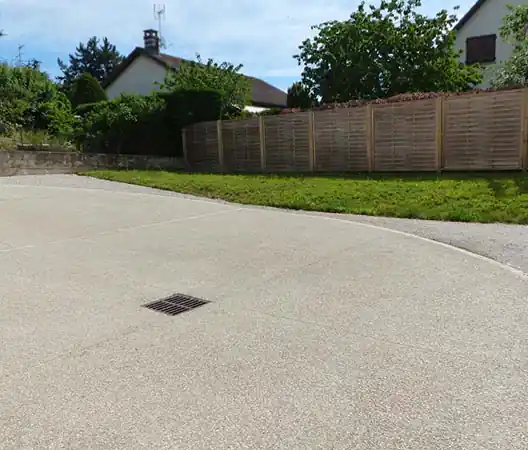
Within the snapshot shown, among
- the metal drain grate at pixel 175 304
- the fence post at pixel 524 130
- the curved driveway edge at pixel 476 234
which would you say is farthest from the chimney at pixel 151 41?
the metal drain grate at pixel 175 304

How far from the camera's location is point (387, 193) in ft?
35.7

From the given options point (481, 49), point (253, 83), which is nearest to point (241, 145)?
point (481, 49)

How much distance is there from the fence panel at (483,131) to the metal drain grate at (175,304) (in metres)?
10.6

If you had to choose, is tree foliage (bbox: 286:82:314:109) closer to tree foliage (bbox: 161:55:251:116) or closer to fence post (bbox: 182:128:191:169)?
tree foliage (bbox: 161:55:251:116)

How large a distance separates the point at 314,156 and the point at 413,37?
9692 millimetres

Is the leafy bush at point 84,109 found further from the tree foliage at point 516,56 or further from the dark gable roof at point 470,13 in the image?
the dark gable roof at point 470,13

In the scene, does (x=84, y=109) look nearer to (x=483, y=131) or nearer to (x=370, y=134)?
(x=370, y=134)

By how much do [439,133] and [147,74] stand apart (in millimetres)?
25632

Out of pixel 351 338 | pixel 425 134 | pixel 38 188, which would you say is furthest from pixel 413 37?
pixel 351 338

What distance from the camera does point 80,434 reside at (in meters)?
2.52

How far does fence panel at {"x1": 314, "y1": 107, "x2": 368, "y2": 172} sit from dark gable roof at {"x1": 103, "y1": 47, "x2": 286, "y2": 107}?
17413mm

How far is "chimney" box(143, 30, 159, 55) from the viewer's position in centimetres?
3538

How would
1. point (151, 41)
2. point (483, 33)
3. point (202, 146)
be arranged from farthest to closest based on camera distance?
point (151, 41) → point (483, 33) → point (202, 146)

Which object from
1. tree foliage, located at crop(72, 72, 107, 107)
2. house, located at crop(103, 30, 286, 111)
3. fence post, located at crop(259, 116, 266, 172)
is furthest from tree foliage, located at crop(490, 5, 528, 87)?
tree foliage, located at crop(72, 72, 107, 107)
